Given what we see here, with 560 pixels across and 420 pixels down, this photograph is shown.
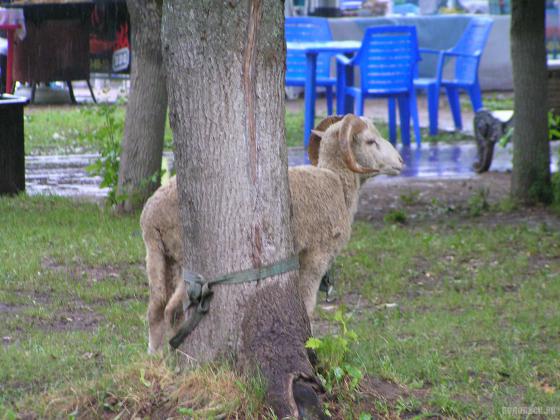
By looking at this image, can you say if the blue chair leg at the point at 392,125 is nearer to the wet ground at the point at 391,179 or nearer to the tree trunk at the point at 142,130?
the wet ground at the point at 391,179

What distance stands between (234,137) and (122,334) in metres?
2.26

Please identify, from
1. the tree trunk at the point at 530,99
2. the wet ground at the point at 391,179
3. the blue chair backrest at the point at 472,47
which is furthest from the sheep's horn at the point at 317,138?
the blue chair backrest at the point at 472,47

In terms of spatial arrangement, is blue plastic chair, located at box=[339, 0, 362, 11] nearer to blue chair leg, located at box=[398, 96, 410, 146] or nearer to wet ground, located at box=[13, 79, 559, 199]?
wet ground, located at box=[13, 79, 559, 199]

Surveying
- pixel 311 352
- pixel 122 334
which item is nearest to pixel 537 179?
pixel 122 334

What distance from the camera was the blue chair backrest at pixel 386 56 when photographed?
51.3 feet

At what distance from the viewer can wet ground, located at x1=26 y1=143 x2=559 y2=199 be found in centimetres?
1272

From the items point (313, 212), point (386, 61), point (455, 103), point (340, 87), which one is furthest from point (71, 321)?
point (455, 103)

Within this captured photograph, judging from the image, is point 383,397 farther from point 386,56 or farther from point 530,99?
point 386,56

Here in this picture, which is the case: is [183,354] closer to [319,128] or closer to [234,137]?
[234,137]

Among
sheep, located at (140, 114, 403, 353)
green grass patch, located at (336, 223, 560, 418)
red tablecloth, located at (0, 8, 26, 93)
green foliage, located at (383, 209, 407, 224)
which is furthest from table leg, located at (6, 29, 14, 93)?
sheep, located at (140, 114, 403, 353)

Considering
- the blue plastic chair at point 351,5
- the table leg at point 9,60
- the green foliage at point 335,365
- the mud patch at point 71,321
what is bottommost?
the mud patch at point 71,321

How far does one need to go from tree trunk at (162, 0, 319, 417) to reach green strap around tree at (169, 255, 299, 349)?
0.10 ft

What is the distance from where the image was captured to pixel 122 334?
6676 mm

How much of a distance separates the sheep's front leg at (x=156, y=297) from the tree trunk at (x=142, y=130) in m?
4.44
